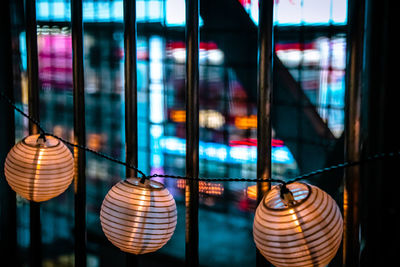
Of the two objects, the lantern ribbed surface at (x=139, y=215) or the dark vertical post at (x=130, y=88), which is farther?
the dark vertical post at (x=130, y=88)

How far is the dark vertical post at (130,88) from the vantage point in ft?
5.41

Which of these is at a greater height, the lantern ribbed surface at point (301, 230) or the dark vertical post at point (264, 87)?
the dark vertical post at point (264, 87)

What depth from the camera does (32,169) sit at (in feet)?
5.11

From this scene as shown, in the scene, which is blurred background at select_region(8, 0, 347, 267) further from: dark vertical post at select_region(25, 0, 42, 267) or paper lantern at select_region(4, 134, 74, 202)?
paper lantern at select_region(4, 134, 74, 202)

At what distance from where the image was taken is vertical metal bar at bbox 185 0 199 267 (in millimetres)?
1526

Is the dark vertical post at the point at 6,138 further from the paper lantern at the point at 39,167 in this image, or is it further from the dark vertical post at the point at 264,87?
the dark vertical post at the point at 264,87

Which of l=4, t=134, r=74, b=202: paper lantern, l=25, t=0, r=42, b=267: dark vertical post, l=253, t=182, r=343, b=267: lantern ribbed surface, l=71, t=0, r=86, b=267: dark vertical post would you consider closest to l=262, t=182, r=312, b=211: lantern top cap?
l=253, t=182, r=343, b=267: lantern ribbed surface

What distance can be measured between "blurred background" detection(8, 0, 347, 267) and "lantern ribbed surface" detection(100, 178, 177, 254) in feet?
17.2

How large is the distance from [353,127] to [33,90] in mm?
1382

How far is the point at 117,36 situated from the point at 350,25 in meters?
9.81

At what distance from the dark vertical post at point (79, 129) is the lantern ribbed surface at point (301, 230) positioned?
1.00 metres

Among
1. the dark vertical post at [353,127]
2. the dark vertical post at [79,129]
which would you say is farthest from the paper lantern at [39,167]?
the dark vertical post at [353,127]

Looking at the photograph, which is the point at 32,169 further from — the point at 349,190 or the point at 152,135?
the point at 152,135

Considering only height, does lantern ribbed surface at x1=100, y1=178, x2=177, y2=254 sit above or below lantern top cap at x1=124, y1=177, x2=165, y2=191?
below
